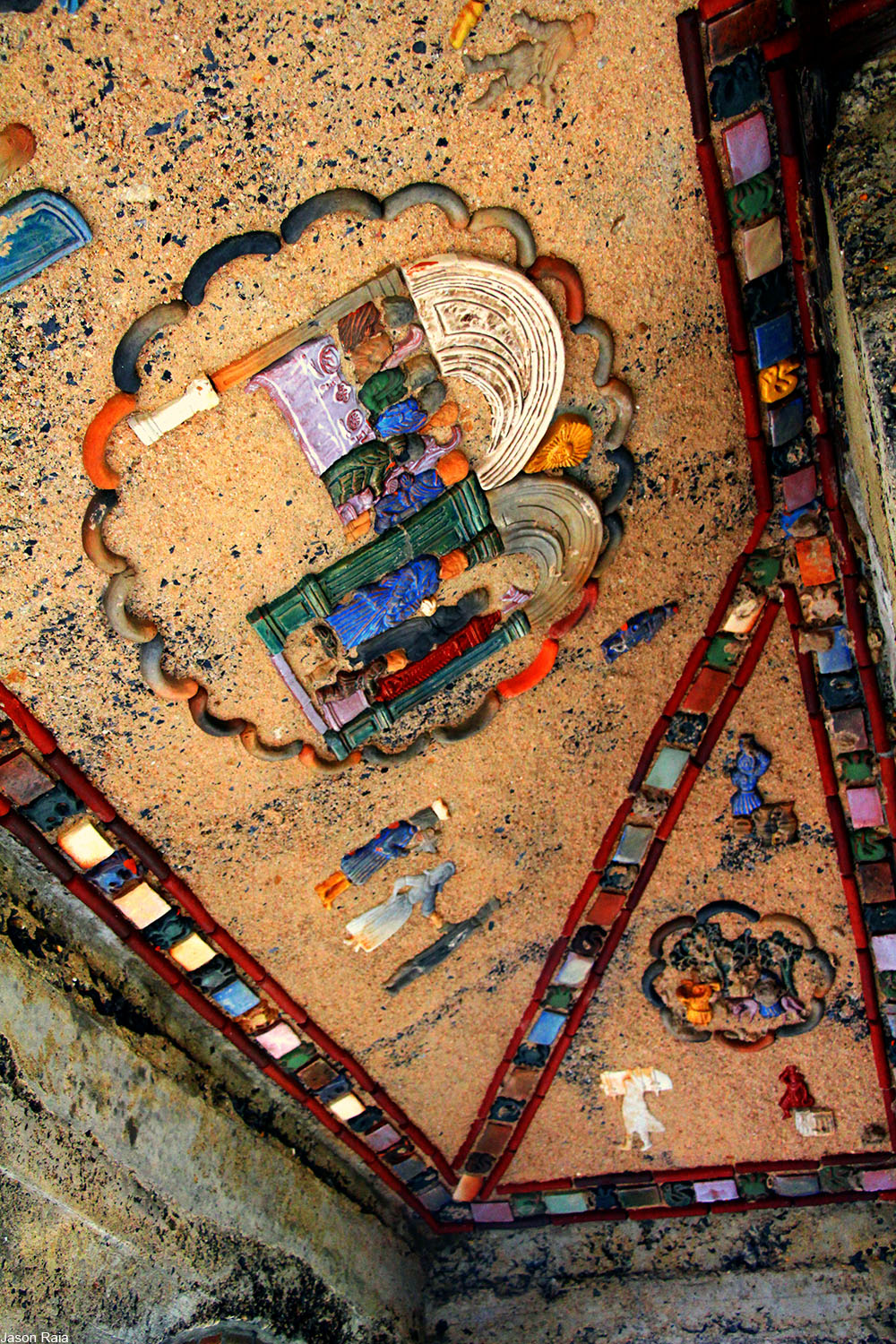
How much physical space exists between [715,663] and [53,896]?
1401mm

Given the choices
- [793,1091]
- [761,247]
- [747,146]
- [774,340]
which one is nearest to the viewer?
[747,146]

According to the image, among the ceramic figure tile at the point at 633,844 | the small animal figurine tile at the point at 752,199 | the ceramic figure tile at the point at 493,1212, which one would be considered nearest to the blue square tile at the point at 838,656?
the ceramic figure tile at the point at 633,844

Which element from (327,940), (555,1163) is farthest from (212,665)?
(555,1163)

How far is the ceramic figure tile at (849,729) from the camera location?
2375mm

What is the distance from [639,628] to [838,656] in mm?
407

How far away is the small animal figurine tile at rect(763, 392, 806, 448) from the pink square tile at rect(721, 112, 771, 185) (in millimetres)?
415

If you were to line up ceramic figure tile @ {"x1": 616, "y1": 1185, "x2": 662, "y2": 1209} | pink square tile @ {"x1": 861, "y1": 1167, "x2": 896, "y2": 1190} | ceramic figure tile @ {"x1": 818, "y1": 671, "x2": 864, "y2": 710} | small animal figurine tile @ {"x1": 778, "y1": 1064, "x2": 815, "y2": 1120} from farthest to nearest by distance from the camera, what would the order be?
ceramic figure tile @ {"x1": 616, "y1": 1185, "x2": 662, "y2": 1209} → pink square tile @ {"x1": 861, "y1": 1167, "x2": 896, "y2": 1190} → small animal figurine tile @ {"x1": 778, "y1": 1064, "x2": 815, "y2": 1120} → ceramic figure tile @ {"x1": 818, "y1": 671, "x2": 864, "y2": 710}

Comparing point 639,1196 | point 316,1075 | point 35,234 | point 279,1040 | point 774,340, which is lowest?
point 639,1196

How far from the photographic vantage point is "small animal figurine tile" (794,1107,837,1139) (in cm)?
298

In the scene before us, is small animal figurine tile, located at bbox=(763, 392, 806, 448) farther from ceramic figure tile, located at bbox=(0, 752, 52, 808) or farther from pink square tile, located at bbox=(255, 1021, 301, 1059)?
pink square tile, located at bbox=(255, 1021, 301, 1059)

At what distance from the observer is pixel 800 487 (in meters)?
2.18

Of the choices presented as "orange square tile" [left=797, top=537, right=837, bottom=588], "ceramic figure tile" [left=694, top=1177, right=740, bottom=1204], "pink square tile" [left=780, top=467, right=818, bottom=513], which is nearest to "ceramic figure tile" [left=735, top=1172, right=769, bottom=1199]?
"ceramic figure tile" [left=694, top=1177, right=740, bottom=1204]

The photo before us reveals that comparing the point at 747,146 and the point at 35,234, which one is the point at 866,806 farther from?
the point at 35,234

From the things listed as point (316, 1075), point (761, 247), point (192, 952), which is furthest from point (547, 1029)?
point (761, 247)
